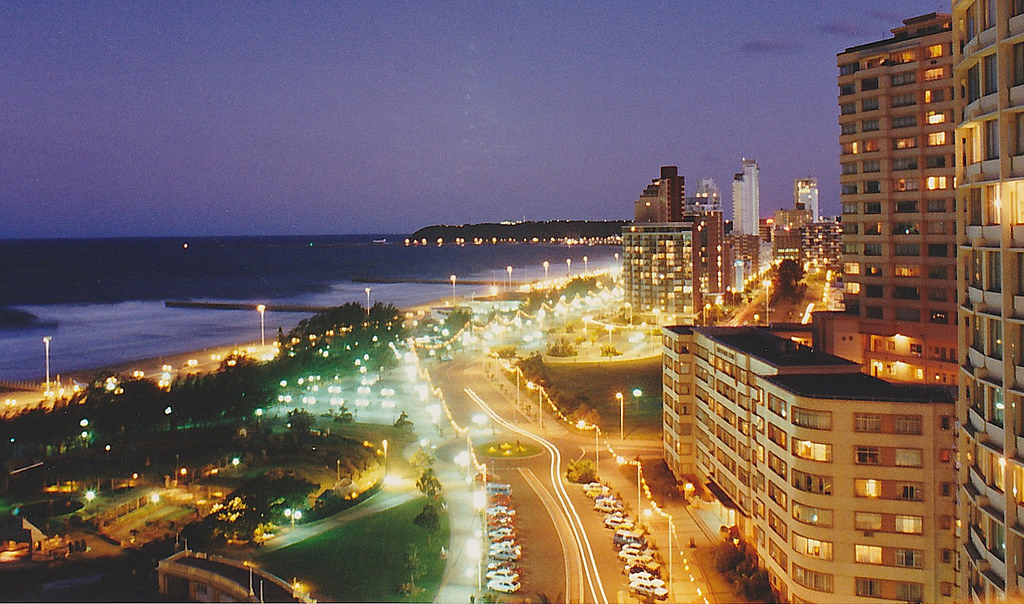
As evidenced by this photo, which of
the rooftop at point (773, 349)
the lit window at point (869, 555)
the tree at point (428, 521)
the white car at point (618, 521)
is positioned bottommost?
the white car at point (618, 521)

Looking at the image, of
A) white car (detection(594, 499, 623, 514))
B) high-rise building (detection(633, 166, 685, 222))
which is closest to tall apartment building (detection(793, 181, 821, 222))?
high-rise building (detection(633, 166, 685, 222))

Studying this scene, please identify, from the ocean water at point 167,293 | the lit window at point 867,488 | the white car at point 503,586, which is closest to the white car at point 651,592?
the white car at point 503,586

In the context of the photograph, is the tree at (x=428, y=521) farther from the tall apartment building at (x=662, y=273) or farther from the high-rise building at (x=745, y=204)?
the high-rise building at (x=745, y=204)

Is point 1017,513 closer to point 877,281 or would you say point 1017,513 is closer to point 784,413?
point 784,413

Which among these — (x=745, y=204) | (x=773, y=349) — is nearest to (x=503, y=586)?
(x=773, y=349)

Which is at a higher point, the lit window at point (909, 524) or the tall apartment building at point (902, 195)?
the tall apartment building at point (902, 195)

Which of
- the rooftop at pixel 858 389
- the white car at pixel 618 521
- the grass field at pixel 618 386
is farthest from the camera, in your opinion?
the grass field at pixel 618 386

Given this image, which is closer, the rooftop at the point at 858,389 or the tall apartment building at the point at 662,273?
the rooftop at the point at 858,389
